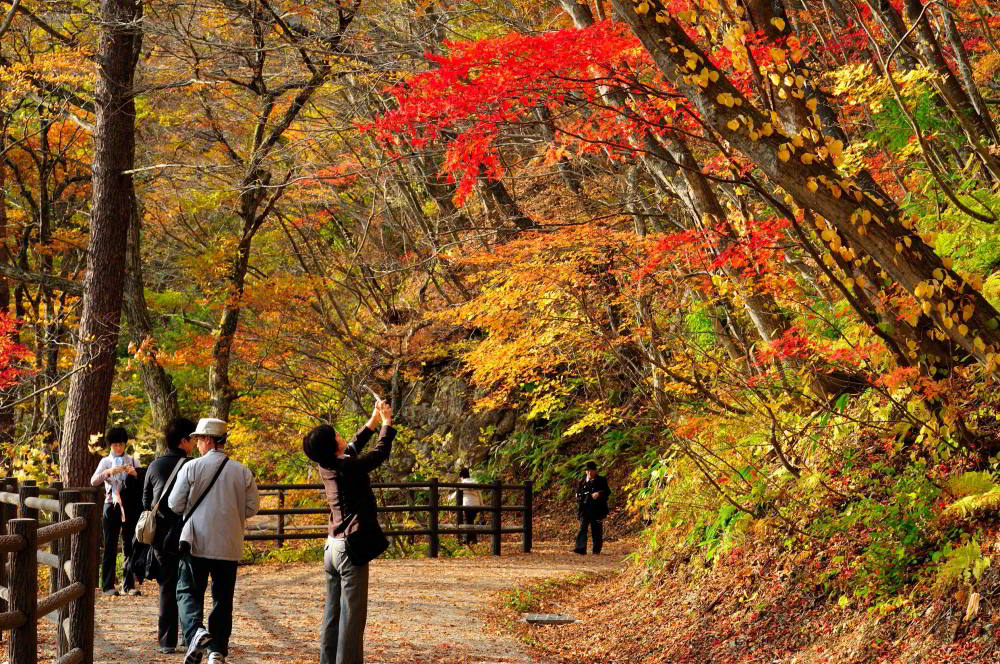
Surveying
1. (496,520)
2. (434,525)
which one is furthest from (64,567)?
(496,520)

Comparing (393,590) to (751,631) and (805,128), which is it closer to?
(751,631)

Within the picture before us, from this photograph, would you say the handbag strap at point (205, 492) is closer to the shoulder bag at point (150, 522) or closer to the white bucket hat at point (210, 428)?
the white bucket hat at point (210, 428)

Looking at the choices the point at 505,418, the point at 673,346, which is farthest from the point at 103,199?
the point at 505,418

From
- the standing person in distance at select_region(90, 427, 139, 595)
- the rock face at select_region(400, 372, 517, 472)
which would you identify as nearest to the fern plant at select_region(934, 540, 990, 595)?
the standing person in distance at select_region(90, 427, 139, 595)

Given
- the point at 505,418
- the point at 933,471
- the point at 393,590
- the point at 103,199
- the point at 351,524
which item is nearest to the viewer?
the point at 351,524

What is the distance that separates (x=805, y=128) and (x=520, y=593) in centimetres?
770

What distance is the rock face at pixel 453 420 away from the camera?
22.5 m

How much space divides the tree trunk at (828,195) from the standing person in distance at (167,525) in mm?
4718

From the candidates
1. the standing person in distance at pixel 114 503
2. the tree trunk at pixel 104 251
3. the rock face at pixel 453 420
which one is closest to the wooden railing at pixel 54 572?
the standing person in distance at pixel 114 503

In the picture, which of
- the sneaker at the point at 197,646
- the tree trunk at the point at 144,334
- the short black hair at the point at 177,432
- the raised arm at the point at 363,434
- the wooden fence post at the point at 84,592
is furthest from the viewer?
the tree trunk at the point at 144,334

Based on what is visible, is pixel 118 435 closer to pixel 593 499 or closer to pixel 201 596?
pixel 201 596

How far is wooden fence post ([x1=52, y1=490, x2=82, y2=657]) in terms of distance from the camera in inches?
233

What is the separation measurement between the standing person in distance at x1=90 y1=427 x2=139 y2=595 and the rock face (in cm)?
1170

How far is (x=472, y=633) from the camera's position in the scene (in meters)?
9.73
